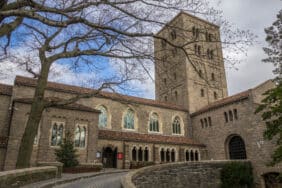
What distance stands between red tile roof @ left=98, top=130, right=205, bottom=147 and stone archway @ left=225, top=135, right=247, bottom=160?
3.77 metres

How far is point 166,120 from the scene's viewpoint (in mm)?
35844

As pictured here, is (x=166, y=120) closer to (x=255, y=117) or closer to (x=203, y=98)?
(x=203, y=98)

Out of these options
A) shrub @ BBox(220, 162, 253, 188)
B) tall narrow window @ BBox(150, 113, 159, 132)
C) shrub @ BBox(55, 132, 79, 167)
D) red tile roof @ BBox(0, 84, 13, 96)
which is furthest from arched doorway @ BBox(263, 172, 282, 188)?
red tile roof @ BBox(0, 84, 13, 96)

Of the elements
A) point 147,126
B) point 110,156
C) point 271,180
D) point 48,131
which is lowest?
point 271,180

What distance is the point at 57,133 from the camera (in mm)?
23328

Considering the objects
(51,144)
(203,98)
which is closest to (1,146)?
(51,144)

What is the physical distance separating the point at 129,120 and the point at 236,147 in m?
13.8

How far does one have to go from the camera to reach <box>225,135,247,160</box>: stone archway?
2936cm

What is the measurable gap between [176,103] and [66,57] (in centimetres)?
2989

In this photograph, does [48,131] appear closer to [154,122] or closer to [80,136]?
[80,136]

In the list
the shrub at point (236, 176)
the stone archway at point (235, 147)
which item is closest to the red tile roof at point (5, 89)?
the shrub at point (236, 176)

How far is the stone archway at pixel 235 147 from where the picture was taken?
96.3 feet

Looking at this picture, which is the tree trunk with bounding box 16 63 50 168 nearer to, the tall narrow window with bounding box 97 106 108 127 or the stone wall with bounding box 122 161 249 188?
the stone wall with bounding box 122 161 249 188

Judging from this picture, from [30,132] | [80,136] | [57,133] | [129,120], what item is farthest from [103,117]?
[30,132]
